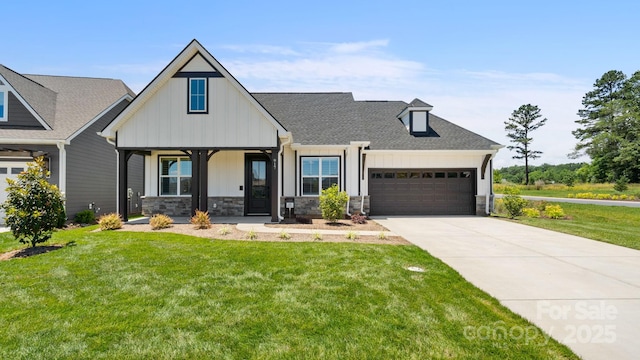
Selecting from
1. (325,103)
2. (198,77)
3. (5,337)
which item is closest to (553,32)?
(325,103)

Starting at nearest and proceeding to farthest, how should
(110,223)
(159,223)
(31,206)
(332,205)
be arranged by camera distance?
(31,206)
(110,223)
(159,223)
(332,205)

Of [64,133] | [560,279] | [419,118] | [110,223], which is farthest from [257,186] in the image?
[560,279]

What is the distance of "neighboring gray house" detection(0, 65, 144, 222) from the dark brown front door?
7473 millimetres

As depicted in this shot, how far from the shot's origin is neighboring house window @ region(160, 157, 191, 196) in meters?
14.6

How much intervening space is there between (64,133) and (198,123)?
21.7ft

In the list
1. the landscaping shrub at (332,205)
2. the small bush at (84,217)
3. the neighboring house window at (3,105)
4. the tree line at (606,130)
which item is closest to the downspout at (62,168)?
the small bush at (84,217)

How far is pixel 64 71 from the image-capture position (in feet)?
66.8

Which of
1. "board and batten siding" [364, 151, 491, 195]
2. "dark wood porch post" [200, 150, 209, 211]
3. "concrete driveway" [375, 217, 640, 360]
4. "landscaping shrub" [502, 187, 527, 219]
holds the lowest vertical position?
"concrete driveway" [375, 217, 640, 360]

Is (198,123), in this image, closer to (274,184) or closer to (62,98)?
(274,184)

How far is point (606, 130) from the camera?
44.9 metres

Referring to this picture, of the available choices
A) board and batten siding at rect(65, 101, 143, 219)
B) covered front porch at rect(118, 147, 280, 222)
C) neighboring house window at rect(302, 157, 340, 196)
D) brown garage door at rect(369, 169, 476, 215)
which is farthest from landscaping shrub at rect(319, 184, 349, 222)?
board and batten siding at rect(65, 101, 143, 219)

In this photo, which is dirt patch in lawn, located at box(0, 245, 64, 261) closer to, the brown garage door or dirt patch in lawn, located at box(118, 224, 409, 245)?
dirt patch in lawn, located at box(118, 224, 409, 245)

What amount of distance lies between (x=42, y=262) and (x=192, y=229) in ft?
14.3

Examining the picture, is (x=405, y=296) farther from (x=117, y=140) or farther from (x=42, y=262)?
(x=117, y=140)
